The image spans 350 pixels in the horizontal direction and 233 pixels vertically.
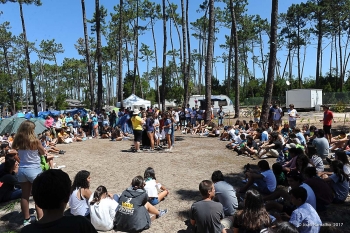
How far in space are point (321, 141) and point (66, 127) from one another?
12.3 m

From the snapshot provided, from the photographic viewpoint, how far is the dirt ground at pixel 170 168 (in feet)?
16.6

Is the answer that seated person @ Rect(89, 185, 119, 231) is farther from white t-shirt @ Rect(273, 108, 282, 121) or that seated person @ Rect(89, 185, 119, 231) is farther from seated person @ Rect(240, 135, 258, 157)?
white t-shirt @ Rect(273, 108, 282, 121)

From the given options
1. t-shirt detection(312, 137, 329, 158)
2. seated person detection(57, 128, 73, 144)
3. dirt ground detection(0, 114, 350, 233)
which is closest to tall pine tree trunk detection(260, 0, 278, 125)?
dirt ground detection(0, 114, 350, 233)

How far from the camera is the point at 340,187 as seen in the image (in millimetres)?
5305

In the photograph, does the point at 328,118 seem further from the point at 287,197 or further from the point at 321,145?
the point at 287,197

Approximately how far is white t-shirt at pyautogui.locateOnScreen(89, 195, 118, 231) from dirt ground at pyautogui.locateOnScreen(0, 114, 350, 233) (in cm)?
66

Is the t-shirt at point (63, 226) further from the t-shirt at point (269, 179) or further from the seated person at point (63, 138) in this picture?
the seated person at point (63, 138)

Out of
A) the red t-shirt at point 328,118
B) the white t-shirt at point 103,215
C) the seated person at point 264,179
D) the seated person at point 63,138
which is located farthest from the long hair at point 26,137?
the red t-shirt at point 328,118

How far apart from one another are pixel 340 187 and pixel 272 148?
13.4 feet

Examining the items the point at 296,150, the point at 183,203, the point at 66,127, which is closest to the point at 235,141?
the point at 296,150

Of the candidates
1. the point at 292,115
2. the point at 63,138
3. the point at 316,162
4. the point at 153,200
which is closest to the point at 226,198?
the point at 153,200

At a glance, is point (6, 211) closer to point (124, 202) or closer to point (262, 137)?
point (124, 202)

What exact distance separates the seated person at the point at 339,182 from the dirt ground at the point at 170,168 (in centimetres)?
21

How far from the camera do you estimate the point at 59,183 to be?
1.85 m
